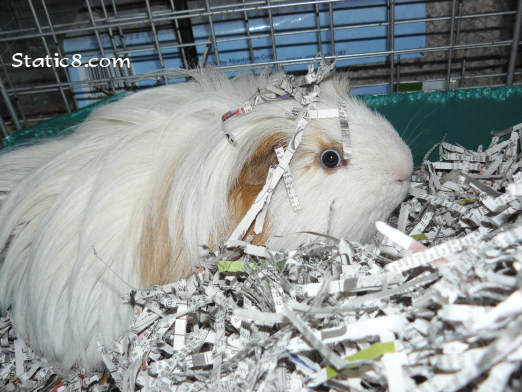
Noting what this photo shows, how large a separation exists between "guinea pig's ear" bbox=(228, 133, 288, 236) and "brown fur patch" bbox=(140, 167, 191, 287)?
0.15 metres

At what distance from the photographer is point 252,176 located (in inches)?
37.9

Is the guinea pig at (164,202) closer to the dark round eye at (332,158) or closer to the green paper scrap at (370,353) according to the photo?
the dark round eye at (332,158)

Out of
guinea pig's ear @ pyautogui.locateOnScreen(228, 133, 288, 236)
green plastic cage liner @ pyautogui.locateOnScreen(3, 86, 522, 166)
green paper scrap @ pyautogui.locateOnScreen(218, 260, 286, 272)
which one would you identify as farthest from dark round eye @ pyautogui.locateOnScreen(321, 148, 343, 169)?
green plastic cage liner @ pyautogui.locateOnScreen(3, 86, 522, 166)

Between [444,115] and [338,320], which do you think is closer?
[338,320]

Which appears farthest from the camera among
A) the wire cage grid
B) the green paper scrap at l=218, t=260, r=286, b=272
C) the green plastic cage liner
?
the wire cage grid

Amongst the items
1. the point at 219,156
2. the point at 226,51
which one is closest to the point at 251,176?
the point at 219,156

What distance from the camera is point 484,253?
68cm

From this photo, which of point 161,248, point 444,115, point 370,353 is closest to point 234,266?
point 161,248

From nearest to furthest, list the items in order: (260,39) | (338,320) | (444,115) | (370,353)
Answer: (370,353)
(338,320)
(444,115)
(260,39)

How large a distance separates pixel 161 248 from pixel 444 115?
1165 millimetres

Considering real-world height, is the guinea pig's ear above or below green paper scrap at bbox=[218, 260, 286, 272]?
above

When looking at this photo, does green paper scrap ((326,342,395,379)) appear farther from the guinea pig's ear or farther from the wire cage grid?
the wire cage grid

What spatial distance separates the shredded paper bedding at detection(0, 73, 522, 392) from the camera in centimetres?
58

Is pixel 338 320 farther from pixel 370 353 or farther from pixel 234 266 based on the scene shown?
pixel 234 266
